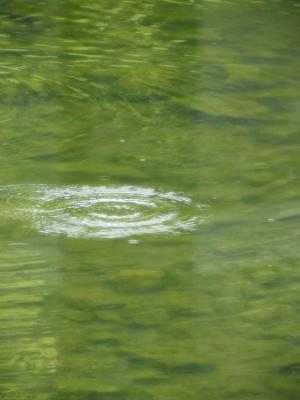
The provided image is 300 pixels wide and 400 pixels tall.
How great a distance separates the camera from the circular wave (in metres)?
2.19

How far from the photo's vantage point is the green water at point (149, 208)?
1682 mm

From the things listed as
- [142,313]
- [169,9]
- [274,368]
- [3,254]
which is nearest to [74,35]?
[169,9]

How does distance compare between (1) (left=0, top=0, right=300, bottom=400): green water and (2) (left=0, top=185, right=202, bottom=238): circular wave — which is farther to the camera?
(2) (left=0, top=185, right=202, bottom=238): circular wave

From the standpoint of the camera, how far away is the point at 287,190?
238 centimetres

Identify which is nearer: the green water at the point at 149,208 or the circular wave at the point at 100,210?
the green water at the point at 149,208

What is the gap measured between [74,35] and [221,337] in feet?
6.48

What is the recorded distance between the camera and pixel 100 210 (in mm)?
2281

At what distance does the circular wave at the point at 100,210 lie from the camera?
2.19 metres

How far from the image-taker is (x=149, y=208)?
2.30 metres

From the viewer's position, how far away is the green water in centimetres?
168

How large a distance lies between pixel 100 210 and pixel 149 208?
95mm

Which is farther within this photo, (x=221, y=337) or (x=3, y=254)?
(x=3, y=254)

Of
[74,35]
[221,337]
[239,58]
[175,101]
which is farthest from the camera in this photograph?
[74,35]

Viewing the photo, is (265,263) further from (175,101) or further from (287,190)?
(175,101)
